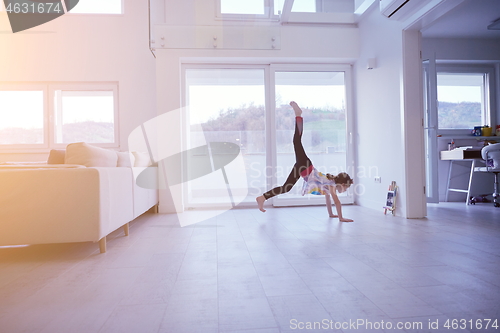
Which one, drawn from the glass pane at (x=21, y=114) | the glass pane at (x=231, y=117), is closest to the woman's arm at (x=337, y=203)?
the glass pane at (x=231, y=117)

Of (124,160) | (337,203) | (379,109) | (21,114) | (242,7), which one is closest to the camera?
(124,160)

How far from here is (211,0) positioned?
16.1 ft

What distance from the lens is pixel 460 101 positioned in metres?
5.72

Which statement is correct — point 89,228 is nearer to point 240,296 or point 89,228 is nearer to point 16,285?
point 16,285

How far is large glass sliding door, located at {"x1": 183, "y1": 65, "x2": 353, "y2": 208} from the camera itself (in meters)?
5.15

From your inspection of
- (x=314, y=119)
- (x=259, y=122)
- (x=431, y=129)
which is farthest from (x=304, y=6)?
(x=431, y=129)

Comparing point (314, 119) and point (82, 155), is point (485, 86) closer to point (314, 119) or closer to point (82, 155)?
point (314, 119)

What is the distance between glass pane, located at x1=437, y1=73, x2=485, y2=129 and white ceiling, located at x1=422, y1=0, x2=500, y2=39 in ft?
2.28

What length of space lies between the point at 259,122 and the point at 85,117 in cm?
268

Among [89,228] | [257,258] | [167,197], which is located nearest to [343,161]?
[167,197]

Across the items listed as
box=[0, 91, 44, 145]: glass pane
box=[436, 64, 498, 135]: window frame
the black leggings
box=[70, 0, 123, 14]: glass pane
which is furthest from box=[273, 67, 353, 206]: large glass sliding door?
box=[0, 91, 44, 145]: glass pane

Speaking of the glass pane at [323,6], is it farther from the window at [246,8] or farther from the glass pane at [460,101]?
the glass pane at [460,101]

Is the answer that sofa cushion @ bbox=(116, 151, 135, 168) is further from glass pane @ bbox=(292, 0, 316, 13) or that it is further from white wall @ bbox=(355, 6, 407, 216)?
glass pane @ bbox=(292, 0, 316, 13)

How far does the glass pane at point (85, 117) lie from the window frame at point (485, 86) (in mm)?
5321
